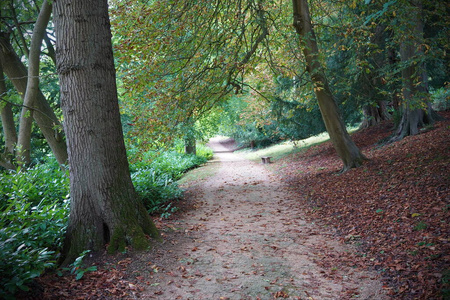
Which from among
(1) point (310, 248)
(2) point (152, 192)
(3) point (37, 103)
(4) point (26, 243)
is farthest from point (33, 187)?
(1) point (310, 248)

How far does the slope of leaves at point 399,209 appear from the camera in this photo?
3668mm

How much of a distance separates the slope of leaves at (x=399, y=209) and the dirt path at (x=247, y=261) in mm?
384

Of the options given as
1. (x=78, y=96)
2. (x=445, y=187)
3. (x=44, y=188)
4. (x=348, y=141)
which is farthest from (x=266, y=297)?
(x=348, y=141)

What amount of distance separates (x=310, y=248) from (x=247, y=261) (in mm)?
1197

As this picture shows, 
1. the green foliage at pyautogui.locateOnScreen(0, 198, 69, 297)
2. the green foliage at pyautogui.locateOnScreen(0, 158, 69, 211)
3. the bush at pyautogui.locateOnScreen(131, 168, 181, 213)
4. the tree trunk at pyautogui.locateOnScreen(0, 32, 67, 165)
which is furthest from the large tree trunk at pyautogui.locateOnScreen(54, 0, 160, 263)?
the tree trunk at pyautogui.locateOnScreen(0, 32, 67, 165)

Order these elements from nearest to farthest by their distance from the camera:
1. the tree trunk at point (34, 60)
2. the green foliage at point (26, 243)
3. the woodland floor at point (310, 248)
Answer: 1. the green foliage at point (26, 243)
2. the woodland floor at point (310, 248)
3. the tree trunk at point (34, 60)

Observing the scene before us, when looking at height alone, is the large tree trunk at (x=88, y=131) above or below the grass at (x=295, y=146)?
above

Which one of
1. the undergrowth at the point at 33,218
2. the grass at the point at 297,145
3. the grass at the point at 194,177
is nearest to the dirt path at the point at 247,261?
the undergrowth at the point at 33,218

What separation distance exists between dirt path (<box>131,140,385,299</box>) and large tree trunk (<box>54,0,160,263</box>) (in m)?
0.77

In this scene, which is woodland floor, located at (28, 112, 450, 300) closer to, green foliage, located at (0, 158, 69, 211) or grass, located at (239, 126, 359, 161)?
green foliage, located at (0, 158, 69, 211)

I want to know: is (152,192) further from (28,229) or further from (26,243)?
(26,243)

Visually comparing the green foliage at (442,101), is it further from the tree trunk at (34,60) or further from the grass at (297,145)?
the tree trunk at (34,60)

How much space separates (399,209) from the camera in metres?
5.43

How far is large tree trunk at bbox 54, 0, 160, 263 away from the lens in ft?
14.4
